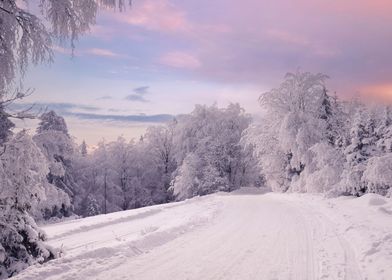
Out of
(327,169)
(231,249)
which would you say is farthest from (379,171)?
(231,249)

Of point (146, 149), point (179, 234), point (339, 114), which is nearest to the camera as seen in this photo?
point (179, 234)

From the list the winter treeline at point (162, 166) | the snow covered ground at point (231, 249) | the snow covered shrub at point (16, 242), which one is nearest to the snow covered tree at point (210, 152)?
the winter treeline at point (162, 166)

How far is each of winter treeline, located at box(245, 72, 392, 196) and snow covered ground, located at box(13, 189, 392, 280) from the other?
35.1ft

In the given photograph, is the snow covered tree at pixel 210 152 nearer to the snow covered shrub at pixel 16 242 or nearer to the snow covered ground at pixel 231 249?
the snow covered ground at pixel 231 249

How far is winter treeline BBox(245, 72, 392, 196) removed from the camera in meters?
27.6

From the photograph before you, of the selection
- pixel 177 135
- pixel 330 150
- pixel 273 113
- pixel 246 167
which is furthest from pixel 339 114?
pixel 177 135

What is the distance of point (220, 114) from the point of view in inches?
2418

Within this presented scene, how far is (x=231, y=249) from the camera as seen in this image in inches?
434

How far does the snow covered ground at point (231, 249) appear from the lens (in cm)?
856

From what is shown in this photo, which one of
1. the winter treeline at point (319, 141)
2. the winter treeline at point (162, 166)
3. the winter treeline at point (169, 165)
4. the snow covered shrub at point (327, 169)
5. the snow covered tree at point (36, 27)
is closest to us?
the snow covered tree at point (36, 27)

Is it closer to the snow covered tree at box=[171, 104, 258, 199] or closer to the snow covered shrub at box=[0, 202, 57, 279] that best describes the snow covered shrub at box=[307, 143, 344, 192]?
the snow covered tree at box=[171, 104, 258, 199]

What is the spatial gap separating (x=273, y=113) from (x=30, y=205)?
3761 centimetres

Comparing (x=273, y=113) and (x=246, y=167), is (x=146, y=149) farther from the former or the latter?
(x=273, y=113)

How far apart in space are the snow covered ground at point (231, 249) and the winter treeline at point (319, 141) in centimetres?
1070
